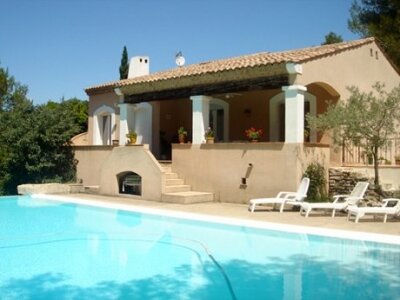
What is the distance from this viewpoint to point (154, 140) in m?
24.2

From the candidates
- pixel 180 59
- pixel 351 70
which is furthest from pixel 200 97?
pixel 180 59

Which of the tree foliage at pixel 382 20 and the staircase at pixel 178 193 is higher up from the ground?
the tree foliage at pixel 382 20

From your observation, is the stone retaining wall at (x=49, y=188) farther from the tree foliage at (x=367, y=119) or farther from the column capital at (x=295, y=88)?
the tree foliage at (x=367, y=119)

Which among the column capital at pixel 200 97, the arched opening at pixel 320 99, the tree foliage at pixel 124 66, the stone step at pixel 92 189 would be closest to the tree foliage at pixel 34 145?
the stone step at pixel 92 189

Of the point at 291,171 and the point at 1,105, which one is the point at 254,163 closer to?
the point at 291,171

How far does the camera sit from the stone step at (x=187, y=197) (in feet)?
57.5

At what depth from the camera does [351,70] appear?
19766 millimetres

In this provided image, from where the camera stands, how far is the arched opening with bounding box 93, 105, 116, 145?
84.5ft

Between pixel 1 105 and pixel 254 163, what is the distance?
2440 cm

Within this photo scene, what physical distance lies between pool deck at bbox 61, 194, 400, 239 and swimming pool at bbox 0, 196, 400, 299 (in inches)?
46.1

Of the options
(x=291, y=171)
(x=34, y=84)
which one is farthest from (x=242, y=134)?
(x=34, y=84)

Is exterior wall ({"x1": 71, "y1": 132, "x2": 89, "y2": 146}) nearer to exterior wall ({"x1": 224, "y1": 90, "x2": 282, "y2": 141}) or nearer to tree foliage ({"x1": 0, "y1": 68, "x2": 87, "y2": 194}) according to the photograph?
tree foliage ({"x1": 0, "y1": 68, "x2": 87, "y2": 194})

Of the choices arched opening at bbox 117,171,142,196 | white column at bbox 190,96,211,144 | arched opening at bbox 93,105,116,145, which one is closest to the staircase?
arched opening at bbox 117,171,142,196

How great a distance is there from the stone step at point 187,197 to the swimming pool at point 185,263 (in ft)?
11.5
